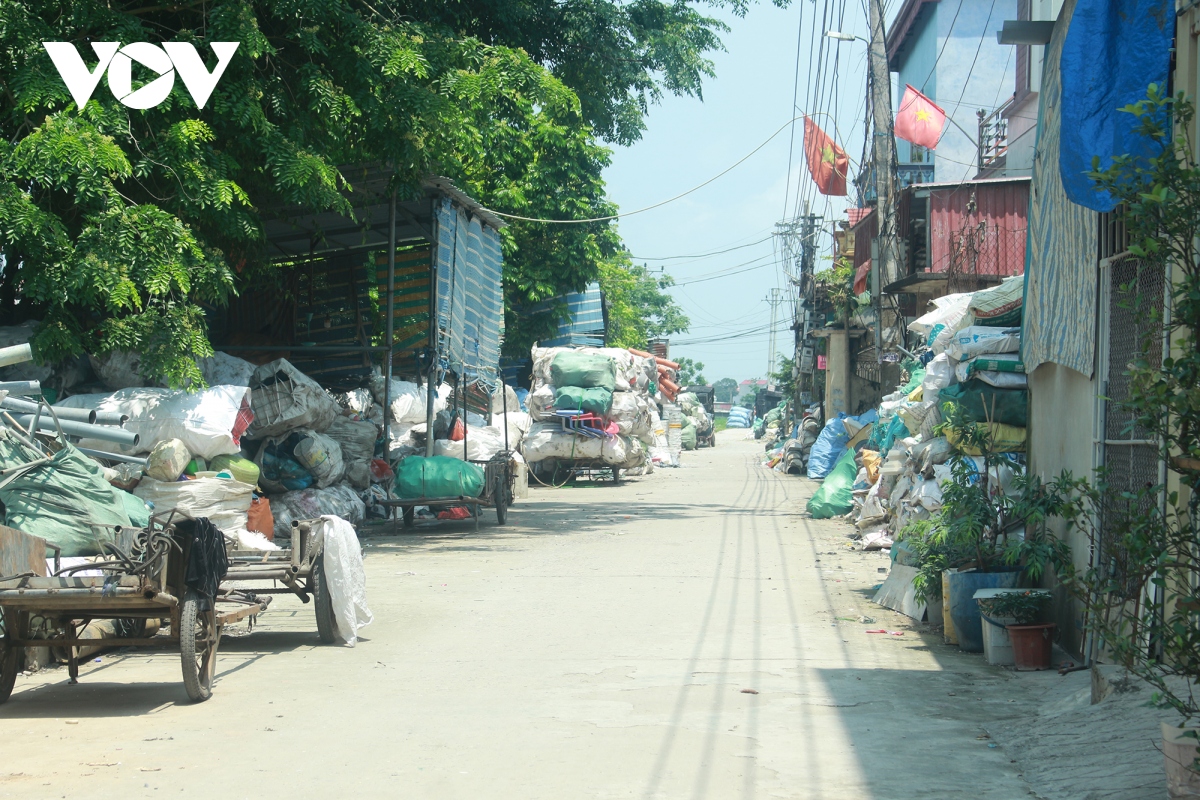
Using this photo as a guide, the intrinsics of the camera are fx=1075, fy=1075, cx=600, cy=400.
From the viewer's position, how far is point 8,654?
6223 millimetres

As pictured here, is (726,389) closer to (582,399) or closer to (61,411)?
(582,399)

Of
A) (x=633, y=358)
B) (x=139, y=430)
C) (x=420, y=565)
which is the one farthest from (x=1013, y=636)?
(x=633, y=358)

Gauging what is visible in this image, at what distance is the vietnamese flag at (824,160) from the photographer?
25531mm

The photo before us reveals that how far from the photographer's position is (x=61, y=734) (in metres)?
5.63

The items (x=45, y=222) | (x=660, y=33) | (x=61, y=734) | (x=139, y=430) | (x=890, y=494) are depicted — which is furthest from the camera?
(x=660, y=33)

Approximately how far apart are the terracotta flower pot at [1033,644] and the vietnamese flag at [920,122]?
60.9ft

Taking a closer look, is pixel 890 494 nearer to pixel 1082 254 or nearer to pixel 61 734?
pixel 1082 254

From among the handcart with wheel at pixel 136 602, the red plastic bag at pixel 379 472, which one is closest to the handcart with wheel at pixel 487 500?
the red plastic bag at pixel 379 472

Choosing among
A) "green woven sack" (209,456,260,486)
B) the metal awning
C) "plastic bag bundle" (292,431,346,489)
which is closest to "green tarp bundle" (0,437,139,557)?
"green woven sack" (209,456,260,486)

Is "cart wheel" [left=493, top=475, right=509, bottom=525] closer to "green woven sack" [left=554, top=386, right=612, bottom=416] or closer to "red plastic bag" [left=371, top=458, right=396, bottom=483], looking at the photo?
"red plastic bag" [left=371, top=458, right=396, bottom=483]

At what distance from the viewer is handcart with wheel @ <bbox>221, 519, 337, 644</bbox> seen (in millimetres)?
7520

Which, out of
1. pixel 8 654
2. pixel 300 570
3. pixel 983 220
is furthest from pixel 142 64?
pixel 983 220

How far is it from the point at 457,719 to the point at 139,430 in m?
7.13

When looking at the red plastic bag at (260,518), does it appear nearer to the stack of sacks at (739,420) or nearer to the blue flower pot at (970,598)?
the blue flower pot at (970,598)
